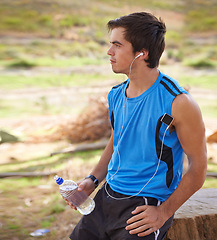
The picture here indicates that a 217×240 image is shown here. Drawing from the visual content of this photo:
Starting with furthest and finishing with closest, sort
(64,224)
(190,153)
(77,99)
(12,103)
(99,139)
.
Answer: (77,99) → (12,103) → (99,139) → (64,224) → (190,153)

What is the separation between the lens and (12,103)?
8242 mm

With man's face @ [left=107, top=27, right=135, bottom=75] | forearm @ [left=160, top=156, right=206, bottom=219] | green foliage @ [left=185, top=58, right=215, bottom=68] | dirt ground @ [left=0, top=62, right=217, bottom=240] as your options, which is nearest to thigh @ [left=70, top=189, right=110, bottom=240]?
forearm @ [left=160, top=156, right=206, bottom=219]

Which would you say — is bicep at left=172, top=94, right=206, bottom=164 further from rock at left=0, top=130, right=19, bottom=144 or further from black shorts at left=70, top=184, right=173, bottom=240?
rock at left=0, top=130, right=19, bottom=144

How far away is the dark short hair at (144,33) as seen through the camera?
1545 mm

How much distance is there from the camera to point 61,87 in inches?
377

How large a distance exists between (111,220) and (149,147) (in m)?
0.35

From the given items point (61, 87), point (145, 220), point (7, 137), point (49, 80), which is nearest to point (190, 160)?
point (145, 220)

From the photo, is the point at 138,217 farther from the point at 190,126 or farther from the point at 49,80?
the point at 49,80

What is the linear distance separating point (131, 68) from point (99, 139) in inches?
142

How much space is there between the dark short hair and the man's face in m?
0.02

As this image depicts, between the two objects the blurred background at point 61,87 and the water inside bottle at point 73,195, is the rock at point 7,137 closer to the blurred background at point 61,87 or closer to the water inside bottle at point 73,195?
the blurred background at point 61,87

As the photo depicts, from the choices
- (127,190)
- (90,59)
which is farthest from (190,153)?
(90,59)

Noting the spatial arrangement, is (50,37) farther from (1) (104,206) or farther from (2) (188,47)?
(1) (104,206)

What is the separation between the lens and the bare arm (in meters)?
1.41
